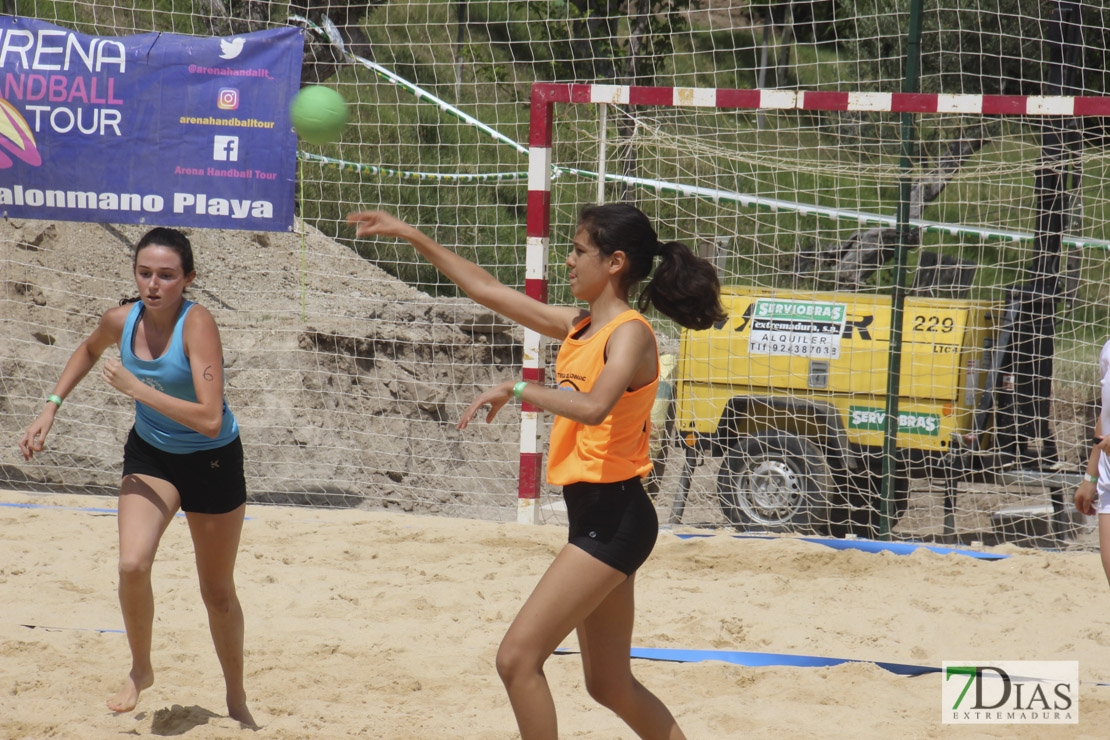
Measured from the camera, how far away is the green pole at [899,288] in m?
6.09

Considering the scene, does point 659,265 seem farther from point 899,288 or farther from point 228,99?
point 228,99

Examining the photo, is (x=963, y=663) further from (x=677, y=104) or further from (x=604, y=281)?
(x=677, y=104)

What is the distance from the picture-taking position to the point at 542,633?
2375mm

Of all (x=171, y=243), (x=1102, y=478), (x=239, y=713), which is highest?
(x=171, y=243)

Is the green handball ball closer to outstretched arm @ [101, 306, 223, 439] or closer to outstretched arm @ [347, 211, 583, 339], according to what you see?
outstretched arm @ [347, 211, 583, 339]

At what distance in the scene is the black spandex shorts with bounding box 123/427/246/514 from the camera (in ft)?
9.96

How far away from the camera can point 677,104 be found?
19.2 feet

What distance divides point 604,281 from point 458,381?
6803mm

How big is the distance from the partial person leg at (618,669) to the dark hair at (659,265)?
2.42 ft

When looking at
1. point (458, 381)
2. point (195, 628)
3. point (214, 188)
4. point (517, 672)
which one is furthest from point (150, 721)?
point (458, 381)

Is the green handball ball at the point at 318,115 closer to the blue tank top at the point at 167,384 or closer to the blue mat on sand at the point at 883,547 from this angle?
the blue tank top at the point at 167,384

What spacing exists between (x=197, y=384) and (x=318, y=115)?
1.30 m

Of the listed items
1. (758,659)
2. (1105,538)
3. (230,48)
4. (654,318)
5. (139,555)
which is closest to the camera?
(139,555)

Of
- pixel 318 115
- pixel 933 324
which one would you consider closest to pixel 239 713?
pixel 318 115
